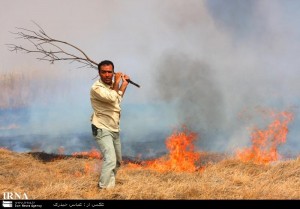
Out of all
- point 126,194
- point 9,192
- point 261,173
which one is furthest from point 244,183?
point 9,192

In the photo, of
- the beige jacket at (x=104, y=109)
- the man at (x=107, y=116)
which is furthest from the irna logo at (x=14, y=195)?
the beige jacket at (x=104, y=109)

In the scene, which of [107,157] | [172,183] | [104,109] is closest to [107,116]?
[104,109]

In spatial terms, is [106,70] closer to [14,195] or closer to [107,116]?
[107,116]

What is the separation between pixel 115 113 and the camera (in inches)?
274

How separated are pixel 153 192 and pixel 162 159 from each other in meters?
5.93

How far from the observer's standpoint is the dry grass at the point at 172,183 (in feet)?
21.0

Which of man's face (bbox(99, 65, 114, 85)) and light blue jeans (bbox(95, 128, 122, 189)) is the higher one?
man's face (bbox(99, 65, 114, 85))

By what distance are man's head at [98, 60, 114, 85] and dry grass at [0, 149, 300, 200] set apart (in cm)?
188

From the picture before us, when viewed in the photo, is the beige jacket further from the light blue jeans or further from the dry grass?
the dry grass

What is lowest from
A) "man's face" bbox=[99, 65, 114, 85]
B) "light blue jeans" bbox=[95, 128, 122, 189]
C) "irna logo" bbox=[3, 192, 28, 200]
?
"irna logo" bbox=[3, 192, 28, 200]

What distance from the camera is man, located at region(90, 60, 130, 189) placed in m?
6.72

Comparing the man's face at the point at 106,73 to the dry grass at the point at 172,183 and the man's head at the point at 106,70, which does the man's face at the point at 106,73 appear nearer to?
the man's head at the point at 106,70

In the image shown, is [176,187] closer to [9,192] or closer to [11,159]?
[9,192]

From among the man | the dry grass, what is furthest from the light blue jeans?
the dry grass
